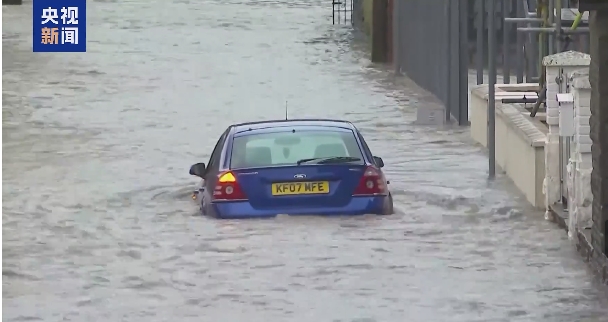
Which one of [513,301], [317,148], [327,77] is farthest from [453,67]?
[513,301]

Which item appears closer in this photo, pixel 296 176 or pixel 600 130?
pixel 600 130

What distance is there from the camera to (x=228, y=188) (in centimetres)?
1509

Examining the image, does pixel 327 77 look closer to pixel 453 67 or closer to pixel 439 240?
pixel 453 67

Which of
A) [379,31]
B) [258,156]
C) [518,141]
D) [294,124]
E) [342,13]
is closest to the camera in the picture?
[258,156]

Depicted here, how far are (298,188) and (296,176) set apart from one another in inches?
6.0

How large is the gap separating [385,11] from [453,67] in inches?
423

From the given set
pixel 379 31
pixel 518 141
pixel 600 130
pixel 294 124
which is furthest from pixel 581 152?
pixel 379 31

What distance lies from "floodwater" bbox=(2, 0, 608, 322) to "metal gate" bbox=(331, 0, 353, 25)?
15.2 m

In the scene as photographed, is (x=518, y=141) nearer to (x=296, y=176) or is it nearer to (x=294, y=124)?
(x=294, y=124)

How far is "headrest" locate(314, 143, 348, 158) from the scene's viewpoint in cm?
1531

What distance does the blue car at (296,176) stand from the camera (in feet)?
49.0

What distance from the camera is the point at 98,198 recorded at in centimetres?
1855

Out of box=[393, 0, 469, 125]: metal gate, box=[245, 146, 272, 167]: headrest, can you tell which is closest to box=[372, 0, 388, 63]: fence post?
box=[393, 0, 469, 125]: metal gate

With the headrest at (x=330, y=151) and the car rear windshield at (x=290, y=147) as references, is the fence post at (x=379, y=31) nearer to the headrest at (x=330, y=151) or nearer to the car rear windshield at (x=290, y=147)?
the car rear windshield at (x=290, y=147)
